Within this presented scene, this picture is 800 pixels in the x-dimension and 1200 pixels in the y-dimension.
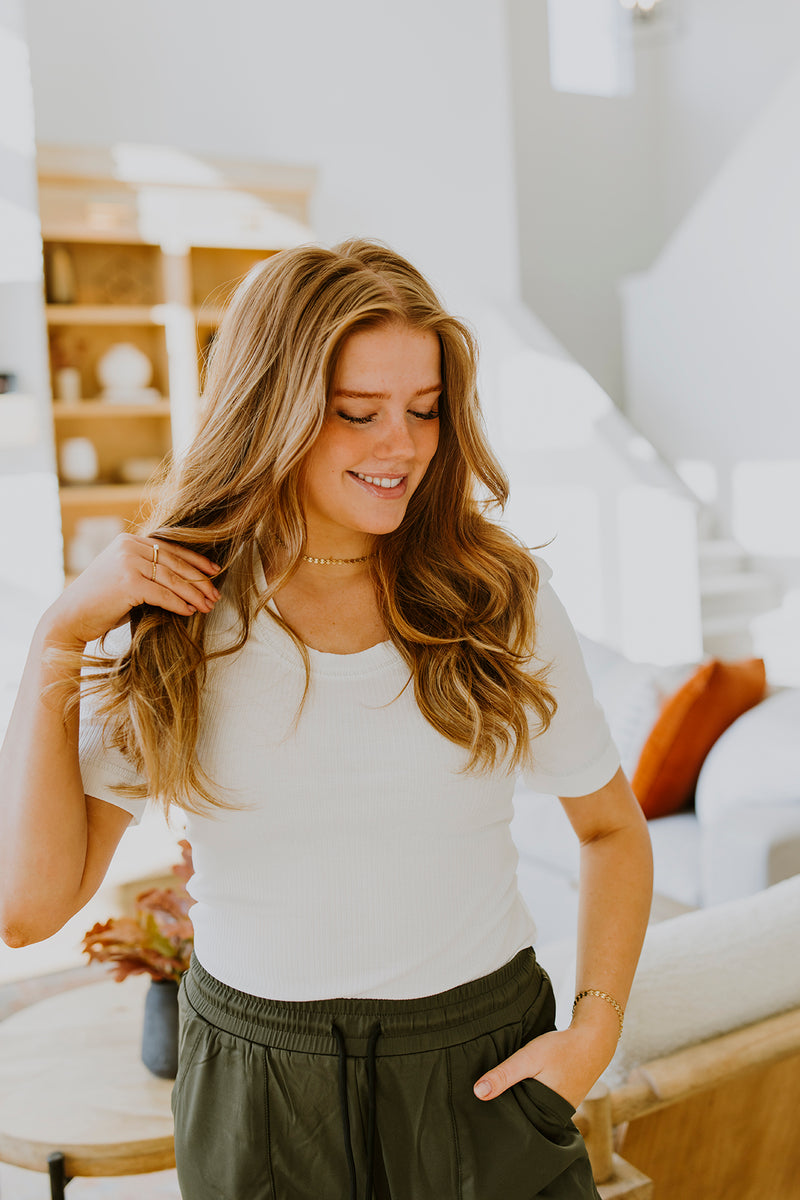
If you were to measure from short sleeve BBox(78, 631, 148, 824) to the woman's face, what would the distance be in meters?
0.30

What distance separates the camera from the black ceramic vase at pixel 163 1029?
1.85 meters

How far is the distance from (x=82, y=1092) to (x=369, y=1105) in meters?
1.04

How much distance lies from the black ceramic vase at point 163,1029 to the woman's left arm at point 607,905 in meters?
0.90

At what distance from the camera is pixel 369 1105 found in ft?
3.25

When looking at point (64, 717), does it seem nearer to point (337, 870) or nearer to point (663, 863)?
point (337, 870)

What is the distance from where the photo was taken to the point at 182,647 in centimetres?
108

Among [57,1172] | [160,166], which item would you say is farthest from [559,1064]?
[160,166]

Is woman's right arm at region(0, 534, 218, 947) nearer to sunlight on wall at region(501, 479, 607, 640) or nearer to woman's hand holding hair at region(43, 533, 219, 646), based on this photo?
woman's hand holding hair at region(43, 533, 219, 646)

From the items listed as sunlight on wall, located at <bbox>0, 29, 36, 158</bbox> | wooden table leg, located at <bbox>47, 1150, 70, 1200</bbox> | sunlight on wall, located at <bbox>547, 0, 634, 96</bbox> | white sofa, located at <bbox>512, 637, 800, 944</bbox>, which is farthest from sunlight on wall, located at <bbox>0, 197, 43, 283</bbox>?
sunlight on wall, located at <bbox>547, 0, 634, 96</bbox>

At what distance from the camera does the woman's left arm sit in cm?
113

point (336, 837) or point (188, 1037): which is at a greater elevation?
point (336, 837)

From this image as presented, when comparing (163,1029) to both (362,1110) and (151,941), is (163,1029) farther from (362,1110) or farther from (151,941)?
(362,1110)

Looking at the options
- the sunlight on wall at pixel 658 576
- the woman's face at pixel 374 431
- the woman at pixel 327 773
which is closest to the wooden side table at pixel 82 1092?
the woman at pixel 327 773

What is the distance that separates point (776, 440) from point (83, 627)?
5822mm
